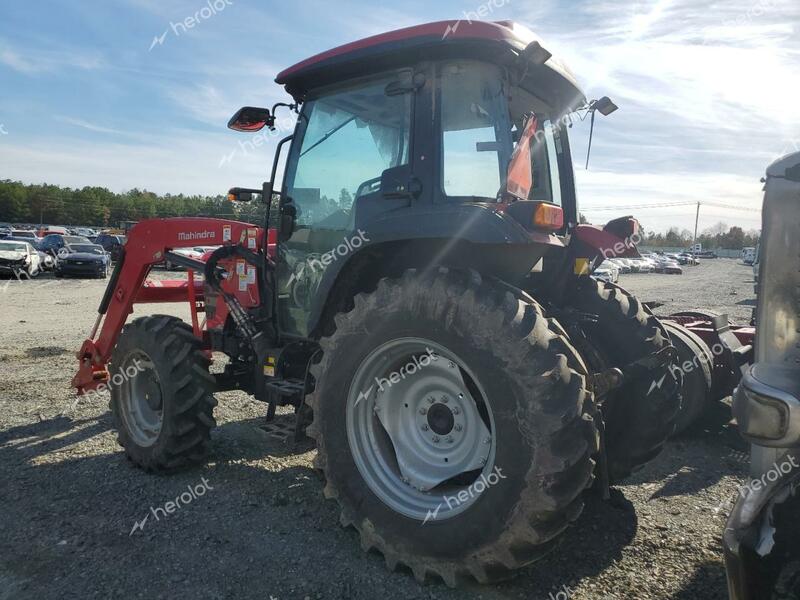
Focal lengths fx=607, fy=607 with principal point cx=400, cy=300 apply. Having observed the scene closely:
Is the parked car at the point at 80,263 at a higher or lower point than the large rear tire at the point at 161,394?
lower

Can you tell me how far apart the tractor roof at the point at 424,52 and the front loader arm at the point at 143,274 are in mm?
1338

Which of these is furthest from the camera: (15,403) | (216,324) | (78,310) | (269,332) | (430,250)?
(78,310)

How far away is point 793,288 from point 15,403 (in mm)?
6719

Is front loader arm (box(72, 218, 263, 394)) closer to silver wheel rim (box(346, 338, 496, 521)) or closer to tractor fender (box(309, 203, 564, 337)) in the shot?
tractor fender (box(309, 203, 564, 337))

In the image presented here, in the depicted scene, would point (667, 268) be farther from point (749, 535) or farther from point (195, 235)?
point (749, 535)

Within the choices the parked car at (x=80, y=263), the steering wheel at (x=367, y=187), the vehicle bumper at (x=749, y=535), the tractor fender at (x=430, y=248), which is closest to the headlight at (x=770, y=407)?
the vehicle bumper at (x=749, y=535)

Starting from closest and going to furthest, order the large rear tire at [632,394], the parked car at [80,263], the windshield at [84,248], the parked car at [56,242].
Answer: the large rear tire at [632,394], the parked car at [80,263], the windshield at [84,248], the parked car at [56,242]

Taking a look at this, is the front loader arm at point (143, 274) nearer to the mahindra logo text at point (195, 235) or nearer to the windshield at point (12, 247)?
the mahindra logo text at point (195, 235)

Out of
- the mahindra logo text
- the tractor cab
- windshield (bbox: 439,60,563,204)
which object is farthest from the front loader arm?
windshield (bbox: 439,60,563,204)

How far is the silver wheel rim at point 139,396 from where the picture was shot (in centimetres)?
477

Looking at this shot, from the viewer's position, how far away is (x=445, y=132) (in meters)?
3.47

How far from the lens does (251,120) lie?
4.40 metres

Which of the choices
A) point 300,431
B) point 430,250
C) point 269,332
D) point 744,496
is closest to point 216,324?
point 269,332

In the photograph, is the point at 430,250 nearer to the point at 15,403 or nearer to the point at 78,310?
the point at 15,403
